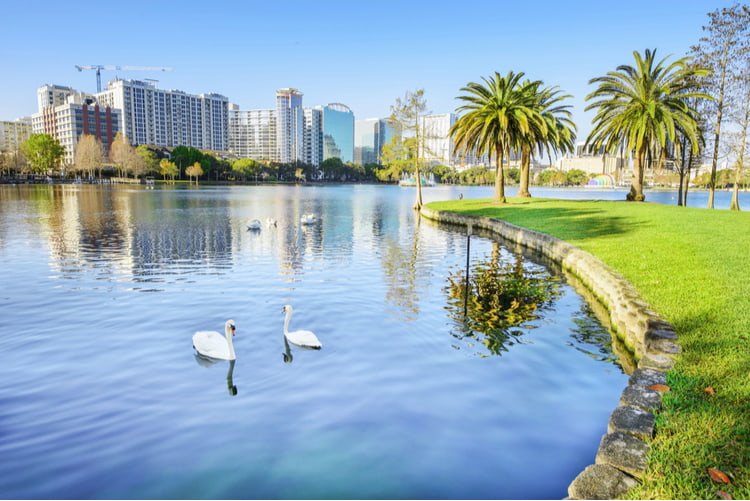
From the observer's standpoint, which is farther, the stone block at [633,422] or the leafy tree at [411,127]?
the leafy tree at [411,127]

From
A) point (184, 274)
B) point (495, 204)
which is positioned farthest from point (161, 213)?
point (495, 204)

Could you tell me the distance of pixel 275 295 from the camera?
41.9ft

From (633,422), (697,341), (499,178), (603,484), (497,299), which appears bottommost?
(497,299)

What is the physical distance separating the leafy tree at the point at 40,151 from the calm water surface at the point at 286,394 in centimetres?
13561

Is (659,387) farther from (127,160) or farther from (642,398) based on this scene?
(127,160)

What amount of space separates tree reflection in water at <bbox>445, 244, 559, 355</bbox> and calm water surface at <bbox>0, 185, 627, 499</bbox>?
9.8 inches

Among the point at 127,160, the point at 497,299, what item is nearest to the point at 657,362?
the point at 497,299

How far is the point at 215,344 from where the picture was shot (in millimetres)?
8266

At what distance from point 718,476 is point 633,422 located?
3.34 feet

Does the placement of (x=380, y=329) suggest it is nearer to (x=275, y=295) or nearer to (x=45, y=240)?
(x=275, y=295)

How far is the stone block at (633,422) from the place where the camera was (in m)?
4.71

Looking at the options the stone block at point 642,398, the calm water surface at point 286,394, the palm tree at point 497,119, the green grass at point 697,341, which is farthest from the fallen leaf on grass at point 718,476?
the palm tree at point 497,119

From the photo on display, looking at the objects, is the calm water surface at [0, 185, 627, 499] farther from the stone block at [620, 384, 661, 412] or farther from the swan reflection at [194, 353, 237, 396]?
the stone block at [620, 384, 661, 412]

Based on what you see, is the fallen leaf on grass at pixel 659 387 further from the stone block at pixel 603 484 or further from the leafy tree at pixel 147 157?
the leafy tree at pixel 147 157
